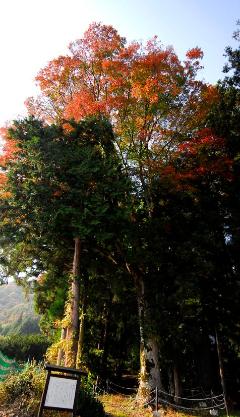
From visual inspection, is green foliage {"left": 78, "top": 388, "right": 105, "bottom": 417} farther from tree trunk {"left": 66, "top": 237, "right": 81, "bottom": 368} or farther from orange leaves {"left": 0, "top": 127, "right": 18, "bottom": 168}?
orange leaves {"left": 0, "top": 127, "right": 18, "bottom": 168}

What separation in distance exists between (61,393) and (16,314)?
11566 cm

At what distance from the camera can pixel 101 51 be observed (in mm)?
18234

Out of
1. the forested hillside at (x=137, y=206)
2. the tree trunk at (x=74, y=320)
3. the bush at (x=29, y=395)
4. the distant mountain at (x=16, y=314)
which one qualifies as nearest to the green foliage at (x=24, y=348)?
the distant mountain at (x=16, y=314)

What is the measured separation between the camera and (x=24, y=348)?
43.2 m

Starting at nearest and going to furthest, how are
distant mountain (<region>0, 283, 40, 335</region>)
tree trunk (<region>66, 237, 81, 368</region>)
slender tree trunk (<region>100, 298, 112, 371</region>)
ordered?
tree trunk (<region>66, 237, 81, 368</region>) < slender tree trunk (<region>100, 298, 112, 371</region>) < distant mountain (<region>0, 283, 40, 335</region>)

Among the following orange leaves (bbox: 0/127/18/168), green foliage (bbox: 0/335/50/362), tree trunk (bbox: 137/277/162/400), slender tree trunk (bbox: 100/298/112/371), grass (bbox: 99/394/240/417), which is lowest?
grass (bbox: 99/394/240/417)

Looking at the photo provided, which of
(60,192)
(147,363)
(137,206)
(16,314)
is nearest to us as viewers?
(60,192)

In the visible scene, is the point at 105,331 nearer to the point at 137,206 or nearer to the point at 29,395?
the point at 137,206

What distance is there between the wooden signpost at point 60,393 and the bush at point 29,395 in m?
1.23

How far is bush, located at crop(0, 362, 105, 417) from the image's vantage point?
8484 mm

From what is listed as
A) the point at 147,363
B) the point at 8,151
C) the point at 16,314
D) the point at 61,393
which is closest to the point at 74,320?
the point at 147,363

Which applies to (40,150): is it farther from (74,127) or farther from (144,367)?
(144,367)

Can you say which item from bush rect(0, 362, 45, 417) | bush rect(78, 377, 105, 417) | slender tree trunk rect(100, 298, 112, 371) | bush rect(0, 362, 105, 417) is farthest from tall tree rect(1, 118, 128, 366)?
slender tree trunk rect(100, 298, 112, 371)

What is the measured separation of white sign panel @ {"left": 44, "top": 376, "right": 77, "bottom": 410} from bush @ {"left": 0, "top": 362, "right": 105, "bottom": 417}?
4.10 ft
